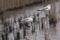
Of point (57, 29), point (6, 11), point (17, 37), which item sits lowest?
point (57, 29)

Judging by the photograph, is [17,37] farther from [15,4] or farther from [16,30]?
[15,4]

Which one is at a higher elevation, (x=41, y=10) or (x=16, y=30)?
(x=41, y=10)

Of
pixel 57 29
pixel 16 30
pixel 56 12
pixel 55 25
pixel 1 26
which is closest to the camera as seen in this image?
pixel 1 26

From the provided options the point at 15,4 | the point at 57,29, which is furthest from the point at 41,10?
the point at 57,29

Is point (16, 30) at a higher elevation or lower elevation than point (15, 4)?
lower

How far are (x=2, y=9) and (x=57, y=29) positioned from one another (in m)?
1.22

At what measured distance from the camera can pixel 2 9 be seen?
1102mm

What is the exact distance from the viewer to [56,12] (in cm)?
Result: 259

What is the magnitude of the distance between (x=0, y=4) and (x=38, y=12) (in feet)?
1.05

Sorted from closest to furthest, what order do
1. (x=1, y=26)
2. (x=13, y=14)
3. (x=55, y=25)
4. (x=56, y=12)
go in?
1. (x=1, y=26)
2. (x=13, y=14)
3. (x=55, y=25)
4. (x=56, y=12)

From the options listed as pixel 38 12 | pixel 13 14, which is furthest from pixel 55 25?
pixel 13 14

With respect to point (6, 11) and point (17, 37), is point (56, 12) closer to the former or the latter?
point (17, 37)

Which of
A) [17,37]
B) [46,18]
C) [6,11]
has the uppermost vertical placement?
[6,11]

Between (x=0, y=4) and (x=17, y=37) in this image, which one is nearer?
(x=0, y=4)
